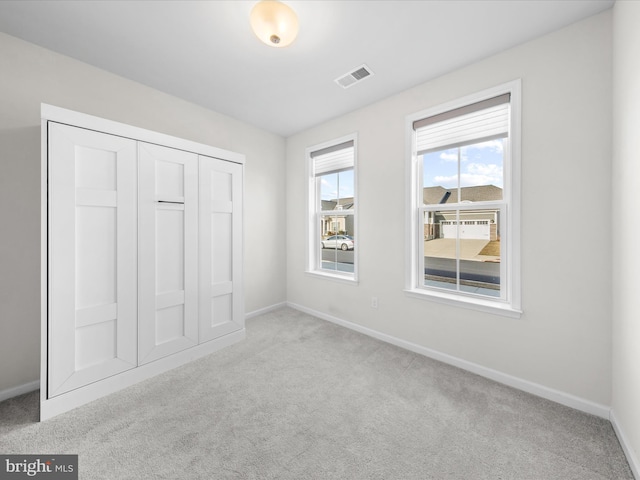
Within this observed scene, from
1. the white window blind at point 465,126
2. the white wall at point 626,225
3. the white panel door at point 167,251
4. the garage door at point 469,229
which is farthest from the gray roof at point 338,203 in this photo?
the white wall at point 626,225

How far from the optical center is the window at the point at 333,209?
3395 mm

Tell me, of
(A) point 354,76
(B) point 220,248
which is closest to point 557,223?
(A) point 354,76

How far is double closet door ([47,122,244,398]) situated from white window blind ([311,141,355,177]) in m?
1.39

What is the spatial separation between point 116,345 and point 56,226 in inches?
39.2

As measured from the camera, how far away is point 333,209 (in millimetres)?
Answer: 3637

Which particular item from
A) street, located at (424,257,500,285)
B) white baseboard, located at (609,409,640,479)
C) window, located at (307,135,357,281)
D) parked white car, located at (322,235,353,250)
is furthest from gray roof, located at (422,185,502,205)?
white baseboard, located at (609,409,640,479)

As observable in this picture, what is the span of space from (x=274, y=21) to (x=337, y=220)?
7.95ft

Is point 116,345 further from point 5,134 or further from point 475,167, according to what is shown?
point 475,167

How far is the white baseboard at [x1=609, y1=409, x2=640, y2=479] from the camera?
129 cm

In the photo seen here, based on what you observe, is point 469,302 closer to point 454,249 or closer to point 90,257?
point 454,249

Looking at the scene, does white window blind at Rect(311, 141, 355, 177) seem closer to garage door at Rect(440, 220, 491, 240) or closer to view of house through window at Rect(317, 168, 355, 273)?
view of house through window at Rect(317, 168, 355, 273)

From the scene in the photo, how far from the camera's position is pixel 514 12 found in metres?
1.71

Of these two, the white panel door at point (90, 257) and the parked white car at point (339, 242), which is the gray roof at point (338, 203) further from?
the white panel door at point (90, 257)

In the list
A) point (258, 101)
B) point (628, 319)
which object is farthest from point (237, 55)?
point (628, 319)
